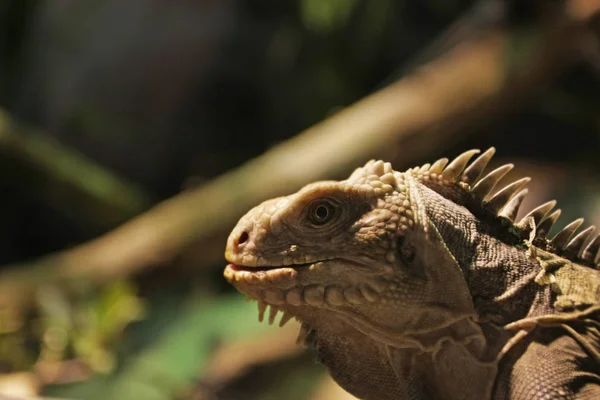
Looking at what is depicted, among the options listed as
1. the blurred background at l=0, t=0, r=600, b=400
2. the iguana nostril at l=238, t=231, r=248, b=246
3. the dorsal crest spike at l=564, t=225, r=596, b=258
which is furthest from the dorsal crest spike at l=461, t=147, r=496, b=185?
the blurred background at l=0, t=0, r=600, b=400

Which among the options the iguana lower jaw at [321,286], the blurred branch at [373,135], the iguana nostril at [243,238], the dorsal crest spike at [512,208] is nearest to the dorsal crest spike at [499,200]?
the dorsal crest spike at [512,208]

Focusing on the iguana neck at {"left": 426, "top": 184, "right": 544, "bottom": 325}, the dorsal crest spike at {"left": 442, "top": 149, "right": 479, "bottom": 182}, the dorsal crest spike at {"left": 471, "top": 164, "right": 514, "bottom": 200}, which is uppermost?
the dorsal crest spike at {"left": 442, "top": 149, "right": 479, "bottom": 182}

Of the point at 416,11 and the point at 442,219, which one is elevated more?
the point at 416,11

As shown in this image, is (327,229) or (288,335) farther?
(288,335)

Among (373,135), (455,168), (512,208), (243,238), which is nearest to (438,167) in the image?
(455,168)

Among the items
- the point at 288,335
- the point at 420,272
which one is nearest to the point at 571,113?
the point at 288,335

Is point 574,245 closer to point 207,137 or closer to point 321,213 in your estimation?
point 321,213

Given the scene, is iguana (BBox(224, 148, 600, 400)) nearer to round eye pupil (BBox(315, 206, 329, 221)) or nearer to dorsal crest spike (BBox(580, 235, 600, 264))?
round eye pupil (BBox(315, 206, 329, 221))

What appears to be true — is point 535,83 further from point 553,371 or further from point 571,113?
point 553,371
